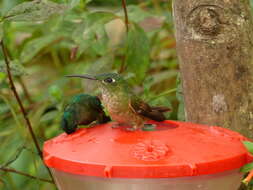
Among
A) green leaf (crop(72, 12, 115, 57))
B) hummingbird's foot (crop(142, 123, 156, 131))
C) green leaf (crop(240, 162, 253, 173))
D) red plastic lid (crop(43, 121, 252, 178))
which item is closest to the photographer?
red plastic lid (crop(43, 121, 252, 178))

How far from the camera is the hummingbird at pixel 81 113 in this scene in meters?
2.01

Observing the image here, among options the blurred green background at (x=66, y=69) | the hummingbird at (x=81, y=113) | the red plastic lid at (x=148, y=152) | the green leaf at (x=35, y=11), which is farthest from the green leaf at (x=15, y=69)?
the red plastic lid at (x=148, y=152)

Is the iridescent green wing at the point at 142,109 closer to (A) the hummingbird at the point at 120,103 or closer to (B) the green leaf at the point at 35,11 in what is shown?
(A) the hummingbird at the point at 120,103

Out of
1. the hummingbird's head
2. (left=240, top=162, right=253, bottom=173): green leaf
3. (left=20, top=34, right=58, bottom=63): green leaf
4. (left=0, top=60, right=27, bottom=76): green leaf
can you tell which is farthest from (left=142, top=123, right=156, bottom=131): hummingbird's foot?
(left=20, top=34, right=58, bottom=63): green leaf

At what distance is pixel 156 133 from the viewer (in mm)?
1889

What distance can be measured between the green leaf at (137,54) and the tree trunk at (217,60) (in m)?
0.68

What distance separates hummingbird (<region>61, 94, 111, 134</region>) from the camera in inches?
79.2

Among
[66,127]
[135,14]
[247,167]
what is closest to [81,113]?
[66,127]

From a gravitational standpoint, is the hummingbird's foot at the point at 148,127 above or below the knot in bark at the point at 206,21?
below

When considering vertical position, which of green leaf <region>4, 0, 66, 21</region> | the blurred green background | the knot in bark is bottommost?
the blurred green background

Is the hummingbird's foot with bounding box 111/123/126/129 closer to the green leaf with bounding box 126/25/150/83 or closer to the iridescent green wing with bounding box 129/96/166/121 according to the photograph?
the iridescent green wing with bounding box 129/96/166/121

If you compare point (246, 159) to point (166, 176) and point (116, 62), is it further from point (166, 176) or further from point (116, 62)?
point (116, 62)

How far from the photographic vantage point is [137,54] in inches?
116

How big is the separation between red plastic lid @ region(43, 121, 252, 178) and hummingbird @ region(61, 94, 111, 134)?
44 millimetres
